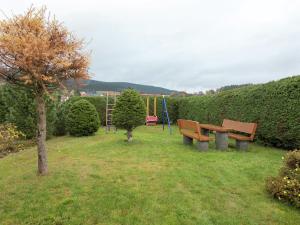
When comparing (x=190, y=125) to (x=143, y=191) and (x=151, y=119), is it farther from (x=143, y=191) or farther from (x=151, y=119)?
(x=151, y=119)

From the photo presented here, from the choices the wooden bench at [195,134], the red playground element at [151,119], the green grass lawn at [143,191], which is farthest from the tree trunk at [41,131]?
the red playground element at [151,119]

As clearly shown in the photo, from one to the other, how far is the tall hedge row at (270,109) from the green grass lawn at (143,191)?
1.46 m

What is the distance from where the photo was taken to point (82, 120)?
488 inches

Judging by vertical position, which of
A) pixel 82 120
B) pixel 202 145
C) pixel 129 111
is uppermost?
pixel 129 111

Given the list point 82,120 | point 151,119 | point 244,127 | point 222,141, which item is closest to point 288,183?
point 222,141

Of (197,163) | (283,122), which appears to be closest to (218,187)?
(197,163)

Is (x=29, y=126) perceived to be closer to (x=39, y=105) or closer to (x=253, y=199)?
(x=39, y=105)

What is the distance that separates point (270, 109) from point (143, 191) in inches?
255

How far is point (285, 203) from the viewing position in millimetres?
4195

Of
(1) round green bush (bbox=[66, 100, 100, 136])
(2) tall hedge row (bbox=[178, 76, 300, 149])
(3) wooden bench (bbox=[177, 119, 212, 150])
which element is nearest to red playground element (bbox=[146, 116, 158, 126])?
(1) round green bush (bbox=[66, 100, 100, 136])

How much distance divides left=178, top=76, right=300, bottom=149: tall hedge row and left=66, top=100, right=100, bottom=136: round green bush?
246 inches

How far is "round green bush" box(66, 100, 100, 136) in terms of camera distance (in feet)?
40.6

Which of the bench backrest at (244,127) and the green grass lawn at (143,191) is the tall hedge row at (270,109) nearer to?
the bench backrest at (244,127)

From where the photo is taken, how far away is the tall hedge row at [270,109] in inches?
321
